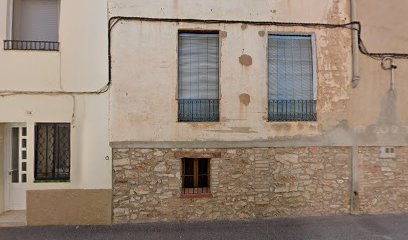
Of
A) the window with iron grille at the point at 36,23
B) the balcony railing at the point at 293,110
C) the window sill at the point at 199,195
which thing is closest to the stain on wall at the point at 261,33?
the balcony railing at the point at 293,110

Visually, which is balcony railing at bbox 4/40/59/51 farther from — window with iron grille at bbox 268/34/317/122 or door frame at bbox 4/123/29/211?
window with iron grille at bbox 268/34/317/122

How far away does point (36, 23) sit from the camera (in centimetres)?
575

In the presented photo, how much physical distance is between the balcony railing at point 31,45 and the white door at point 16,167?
5.42ft

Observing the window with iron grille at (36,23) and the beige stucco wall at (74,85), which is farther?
the window with iron grille at (36,23)

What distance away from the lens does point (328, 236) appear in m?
4.98

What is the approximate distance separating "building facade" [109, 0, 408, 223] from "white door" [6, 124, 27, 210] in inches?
83.3

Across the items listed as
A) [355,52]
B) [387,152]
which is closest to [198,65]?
[355,52]

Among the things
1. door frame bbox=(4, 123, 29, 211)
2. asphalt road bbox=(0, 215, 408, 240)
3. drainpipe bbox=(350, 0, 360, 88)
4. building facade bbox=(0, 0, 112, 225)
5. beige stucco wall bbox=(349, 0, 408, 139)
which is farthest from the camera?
beige stucco wall bbox=(349, 0, 408, 139)

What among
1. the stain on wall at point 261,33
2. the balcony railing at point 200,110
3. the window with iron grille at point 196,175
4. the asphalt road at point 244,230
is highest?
the stain on wall at point 261,33

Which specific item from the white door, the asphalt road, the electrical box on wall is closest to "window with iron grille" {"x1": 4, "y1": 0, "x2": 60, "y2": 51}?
the white door

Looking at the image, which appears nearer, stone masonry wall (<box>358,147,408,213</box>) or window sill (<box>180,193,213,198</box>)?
window sill (<box>180,193,213,198</box>)

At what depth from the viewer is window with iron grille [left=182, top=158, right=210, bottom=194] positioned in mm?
5848

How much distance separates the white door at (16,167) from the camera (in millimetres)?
5840

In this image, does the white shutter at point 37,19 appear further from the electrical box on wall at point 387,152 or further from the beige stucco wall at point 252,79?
the electrical box on wall at point 387,152
